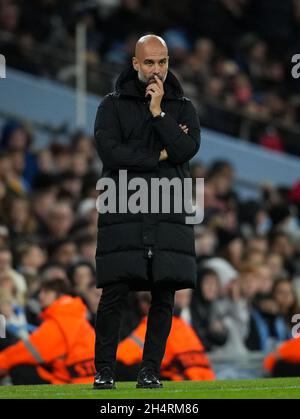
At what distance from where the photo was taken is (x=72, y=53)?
59.7 ft

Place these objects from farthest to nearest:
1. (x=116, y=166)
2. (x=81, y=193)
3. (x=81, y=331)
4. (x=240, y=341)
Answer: (x=81, y=193)
(x=240, y=341)
(x=81, y=331)
(x=116, y=166)

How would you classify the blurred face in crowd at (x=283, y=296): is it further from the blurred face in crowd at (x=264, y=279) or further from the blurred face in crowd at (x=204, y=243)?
the blurred face in crowd at (x=204, y=243)

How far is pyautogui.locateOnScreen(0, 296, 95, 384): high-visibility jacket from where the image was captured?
10578 millimetres

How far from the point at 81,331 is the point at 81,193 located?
4.77 m

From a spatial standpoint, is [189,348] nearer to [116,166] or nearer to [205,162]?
[116,166]

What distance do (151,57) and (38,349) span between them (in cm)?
314

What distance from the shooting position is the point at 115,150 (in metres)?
8.05

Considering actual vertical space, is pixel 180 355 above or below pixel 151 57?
below

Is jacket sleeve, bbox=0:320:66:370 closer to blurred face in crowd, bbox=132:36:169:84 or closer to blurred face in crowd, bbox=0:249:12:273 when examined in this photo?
blurred face in crowd, bbox=0:249:12:273

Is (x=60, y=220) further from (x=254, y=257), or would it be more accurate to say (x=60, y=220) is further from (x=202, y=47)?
(x=202, y=47)

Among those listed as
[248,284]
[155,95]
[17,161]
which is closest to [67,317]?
[155,95]

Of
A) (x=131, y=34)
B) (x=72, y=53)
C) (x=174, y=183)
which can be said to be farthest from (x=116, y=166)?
(x=131, y=34)

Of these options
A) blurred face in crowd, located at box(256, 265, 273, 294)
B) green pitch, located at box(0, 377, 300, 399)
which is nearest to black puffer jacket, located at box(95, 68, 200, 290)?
green pitch, located at box(0, 377, 300, 399)

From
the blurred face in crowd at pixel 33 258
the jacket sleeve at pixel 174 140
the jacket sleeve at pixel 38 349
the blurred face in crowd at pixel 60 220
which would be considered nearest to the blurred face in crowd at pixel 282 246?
the blurred face in crowd at pixel 60 220
